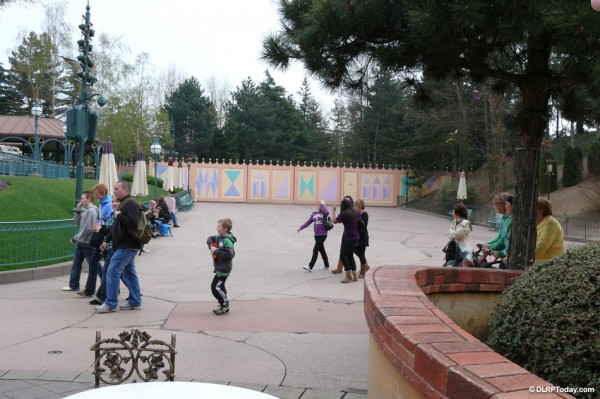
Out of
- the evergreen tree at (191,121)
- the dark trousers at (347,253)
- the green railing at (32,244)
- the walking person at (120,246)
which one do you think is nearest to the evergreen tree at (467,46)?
the walking person at (120,246)

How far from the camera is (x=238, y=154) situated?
2285 inches

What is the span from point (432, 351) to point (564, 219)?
87.0 ft

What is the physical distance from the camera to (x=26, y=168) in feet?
85.1

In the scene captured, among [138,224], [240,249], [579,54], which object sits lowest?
[240,249]

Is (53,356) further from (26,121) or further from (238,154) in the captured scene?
(238,154)

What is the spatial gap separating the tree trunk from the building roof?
114 ft

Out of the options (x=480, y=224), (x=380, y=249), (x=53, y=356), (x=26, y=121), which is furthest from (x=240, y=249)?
(x=26, y=121)

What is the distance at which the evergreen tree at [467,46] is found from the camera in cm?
484

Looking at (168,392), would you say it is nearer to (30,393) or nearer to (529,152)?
(30,393)

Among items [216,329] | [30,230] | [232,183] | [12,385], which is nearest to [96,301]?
[216,329]

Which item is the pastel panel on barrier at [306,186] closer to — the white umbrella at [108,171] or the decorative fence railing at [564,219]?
the decorative fence railing at [564,219]

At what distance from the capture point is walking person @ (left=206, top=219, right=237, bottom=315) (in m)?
7.91

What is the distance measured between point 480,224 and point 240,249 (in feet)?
56.9

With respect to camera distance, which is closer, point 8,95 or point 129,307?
point 129,307
